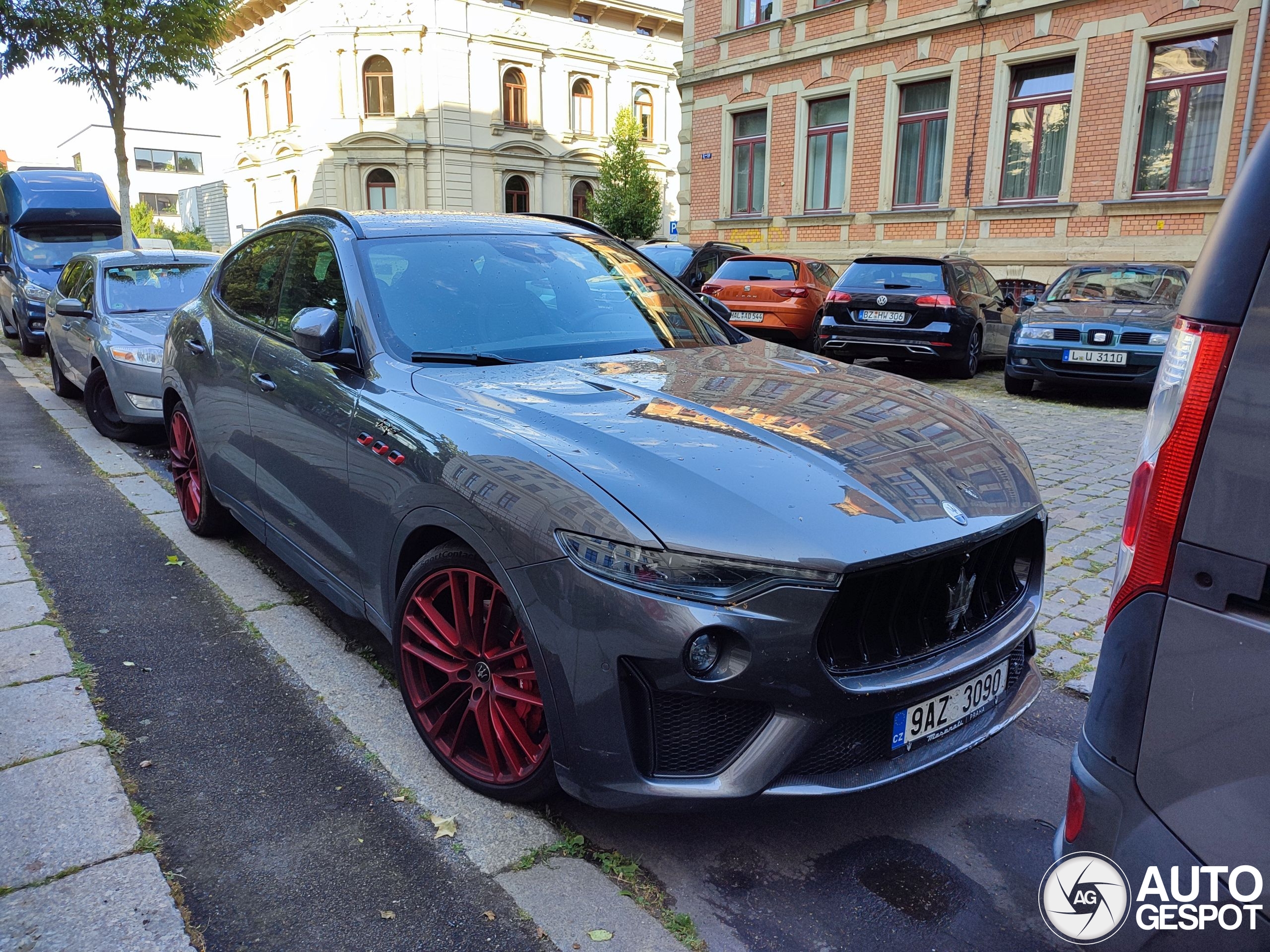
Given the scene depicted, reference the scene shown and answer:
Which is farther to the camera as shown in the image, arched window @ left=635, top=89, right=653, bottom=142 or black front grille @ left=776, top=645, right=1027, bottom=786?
arched window @ left=635, top=89, right=653, bottom=142

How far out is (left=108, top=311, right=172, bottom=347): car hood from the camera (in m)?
7.66

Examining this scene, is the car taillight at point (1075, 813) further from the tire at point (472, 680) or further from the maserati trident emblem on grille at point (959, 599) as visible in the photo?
the tire at point (472, 680)

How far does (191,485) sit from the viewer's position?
211 inches

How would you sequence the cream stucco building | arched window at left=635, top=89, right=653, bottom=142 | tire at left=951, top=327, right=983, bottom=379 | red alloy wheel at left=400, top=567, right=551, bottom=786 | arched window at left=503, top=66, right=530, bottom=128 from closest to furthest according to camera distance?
red alloy wheel at left=400, top=567, right=551, bottom=786
tire at left=951, top=327, right=983, bottom=379
the cream stucco building
arched window at left=503, top=66, right=530, bottom=128
arched window at left=635, top=89, right=653, bottom=142

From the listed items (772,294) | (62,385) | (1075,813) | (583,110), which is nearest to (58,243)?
(62,385)

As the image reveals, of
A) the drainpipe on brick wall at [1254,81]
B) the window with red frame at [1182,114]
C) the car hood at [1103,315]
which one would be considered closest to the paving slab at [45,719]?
the car hood at [1103,315]

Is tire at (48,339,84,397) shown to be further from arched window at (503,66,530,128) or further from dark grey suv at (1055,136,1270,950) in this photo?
arched window at (503,66,530,128)

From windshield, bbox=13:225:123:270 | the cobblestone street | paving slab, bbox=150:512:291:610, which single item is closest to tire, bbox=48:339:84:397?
paving slab, bbox=150:512:291:610

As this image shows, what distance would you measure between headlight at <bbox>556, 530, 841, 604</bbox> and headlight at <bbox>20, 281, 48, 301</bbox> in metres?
13.9

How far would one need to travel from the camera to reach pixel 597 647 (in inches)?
89.0

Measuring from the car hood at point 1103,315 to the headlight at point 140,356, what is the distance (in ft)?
Result: 28.3

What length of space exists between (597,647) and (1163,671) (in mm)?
1178

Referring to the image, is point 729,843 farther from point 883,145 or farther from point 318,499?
point 883,145

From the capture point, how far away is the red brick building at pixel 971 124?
52.6 feet
